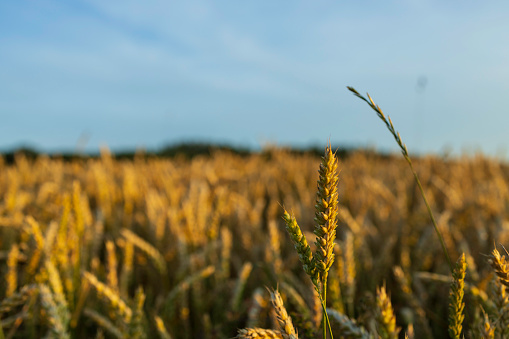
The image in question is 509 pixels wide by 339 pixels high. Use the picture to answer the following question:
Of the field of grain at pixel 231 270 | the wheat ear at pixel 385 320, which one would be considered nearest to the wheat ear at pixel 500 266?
the field of grain at pixel 231 270

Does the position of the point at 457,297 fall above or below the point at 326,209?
below

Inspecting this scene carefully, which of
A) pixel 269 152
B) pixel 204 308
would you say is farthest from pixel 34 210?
pixel 269 152

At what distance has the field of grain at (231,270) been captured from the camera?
112 centimetres

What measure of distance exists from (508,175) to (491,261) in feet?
17.3

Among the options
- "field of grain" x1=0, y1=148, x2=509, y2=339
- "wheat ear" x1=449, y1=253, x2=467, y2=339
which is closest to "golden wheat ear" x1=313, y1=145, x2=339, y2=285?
"field of grain" x1=0, y1=148, x2=509, y2=339

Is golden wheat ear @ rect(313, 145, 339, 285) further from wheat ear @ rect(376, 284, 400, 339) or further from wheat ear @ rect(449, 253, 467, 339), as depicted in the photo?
wheat ear @ rect(449, 253, 467, 339)

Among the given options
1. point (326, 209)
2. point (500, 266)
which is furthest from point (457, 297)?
point (326, 209)

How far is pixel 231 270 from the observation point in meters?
2.28

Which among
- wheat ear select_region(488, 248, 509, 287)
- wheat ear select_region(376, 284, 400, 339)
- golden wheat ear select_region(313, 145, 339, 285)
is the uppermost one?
golden wheat ear select_region(313, 145, 339, 285)

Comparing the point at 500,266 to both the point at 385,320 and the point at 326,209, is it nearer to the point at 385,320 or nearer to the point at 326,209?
the point at 385,320

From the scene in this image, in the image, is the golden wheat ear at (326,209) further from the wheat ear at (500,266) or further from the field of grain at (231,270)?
the wheat ear at (500,266)

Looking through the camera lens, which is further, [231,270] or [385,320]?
[231,270]

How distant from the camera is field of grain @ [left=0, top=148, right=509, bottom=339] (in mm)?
1122

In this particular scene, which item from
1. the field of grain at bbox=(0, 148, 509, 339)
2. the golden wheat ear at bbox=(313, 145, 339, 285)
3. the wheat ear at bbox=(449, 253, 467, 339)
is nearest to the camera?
the golden wheat ear at bbox=(313, 145, 339, 285)
